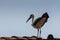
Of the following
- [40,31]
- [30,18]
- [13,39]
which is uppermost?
[30,18]

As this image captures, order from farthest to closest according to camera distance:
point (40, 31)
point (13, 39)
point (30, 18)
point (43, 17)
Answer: point (30, 18)
point (40, 31)
point (43, 17)
point (13, 39)

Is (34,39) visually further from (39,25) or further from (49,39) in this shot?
(39,25)

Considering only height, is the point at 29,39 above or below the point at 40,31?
below

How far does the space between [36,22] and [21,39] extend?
52.3 inches

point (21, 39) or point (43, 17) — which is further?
point (43, 17)

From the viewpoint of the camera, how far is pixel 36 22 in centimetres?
561

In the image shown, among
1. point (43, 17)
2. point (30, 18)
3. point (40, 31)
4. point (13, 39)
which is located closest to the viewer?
point (13, 39)

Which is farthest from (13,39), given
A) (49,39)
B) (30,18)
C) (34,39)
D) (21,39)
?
(30,18)

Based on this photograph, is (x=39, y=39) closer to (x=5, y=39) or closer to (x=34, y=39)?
(x=34, y=39)

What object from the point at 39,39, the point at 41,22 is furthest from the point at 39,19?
the point at 39,39

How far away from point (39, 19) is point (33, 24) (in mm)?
431

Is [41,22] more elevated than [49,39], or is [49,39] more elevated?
[41,22]

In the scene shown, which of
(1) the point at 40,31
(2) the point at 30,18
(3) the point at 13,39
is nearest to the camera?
(3) the point at 13,39

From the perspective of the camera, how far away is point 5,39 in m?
4.44
